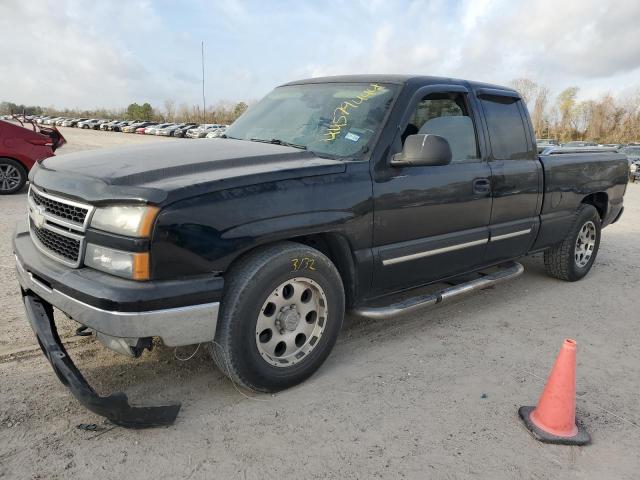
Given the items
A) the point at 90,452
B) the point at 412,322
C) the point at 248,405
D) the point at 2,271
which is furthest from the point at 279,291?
the point at 2,271

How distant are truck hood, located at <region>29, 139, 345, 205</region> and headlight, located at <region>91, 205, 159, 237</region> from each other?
0.15ft

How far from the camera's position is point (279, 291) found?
2949 millimetres

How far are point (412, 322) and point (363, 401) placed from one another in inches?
55.0

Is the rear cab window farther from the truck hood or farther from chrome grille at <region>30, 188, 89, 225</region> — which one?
chrome grille at <region>30, 188, 89, 225</region>

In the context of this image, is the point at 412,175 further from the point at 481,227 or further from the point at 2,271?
the point at 2,271

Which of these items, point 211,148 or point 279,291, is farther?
point 211,148

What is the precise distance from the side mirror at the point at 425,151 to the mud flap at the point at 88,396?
2.05 metres

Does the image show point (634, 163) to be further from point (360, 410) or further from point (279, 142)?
point (360, 410)

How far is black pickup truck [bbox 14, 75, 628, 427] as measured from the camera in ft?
8.33

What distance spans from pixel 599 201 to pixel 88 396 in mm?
5572

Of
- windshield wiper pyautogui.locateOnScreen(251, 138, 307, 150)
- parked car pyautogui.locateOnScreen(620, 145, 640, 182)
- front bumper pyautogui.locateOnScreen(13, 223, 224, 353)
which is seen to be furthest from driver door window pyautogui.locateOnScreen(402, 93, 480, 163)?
parked car pyautogui.locateOnScreen(620, 145, 640, 182)

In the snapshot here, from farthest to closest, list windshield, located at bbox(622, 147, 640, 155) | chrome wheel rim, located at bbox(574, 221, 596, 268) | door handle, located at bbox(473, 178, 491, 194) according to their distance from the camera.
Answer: windshield, located at bbox(622, 147, 640, 155) → chrome wheel rim, located at bbox(574, 221, 596, 268) → door handle, located at bbox(473, 178, 491, 194)

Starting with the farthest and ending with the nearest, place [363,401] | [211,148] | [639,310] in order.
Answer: [639,310], [211,148], [363,401]

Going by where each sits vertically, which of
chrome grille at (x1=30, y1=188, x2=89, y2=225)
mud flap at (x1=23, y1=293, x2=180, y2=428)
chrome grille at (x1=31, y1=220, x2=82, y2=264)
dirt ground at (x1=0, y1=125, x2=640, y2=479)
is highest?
chrome grille at (x1=30, y1=188, x2=89, y2=225)
